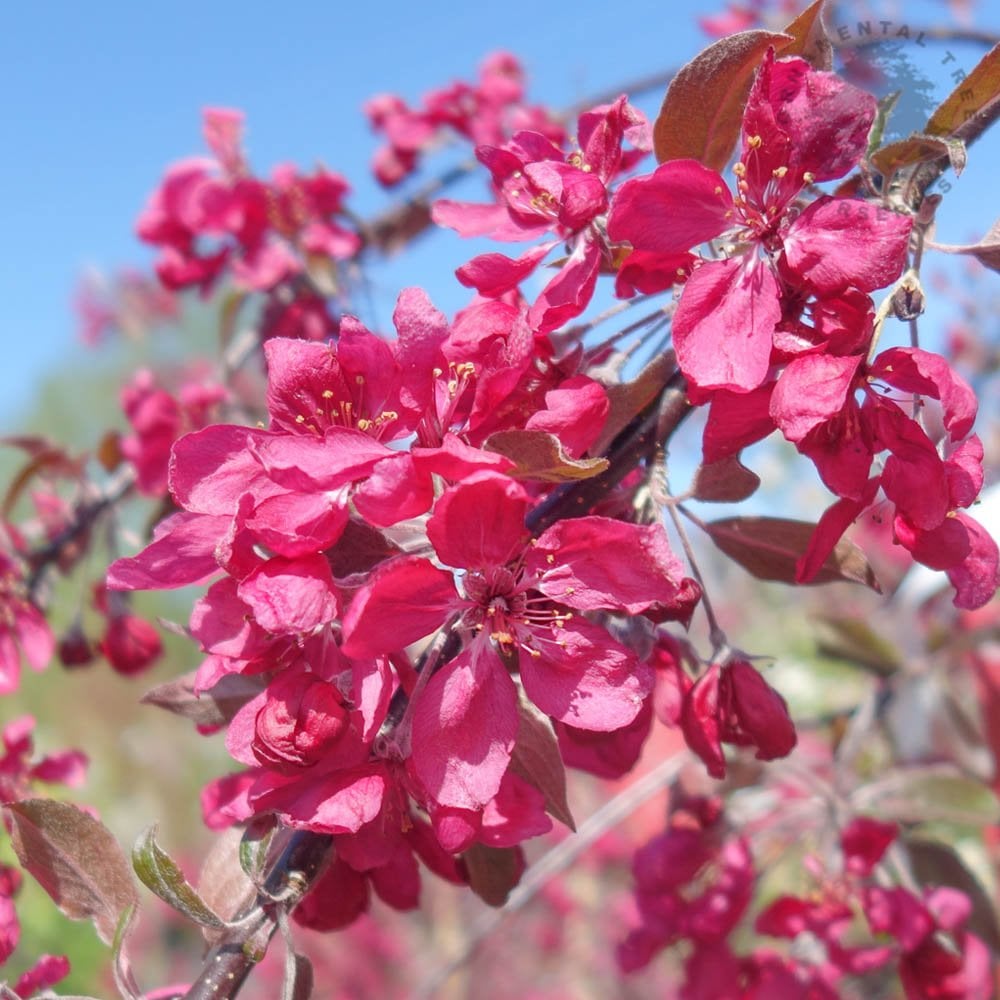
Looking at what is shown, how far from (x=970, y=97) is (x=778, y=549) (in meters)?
0.45

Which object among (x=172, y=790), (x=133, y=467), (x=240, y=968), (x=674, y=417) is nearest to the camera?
(x=240, y=968)

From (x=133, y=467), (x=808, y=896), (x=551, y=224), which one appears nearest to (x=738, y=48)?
(x=551, y=224)

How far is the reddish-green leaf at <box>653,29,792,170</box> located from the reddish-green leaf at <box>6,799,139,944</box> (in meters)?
0.80

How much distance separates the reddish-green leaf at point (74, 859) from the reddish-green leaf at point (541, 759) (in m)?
0.35

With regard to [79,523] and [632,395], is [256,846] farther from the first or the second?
[79,523]

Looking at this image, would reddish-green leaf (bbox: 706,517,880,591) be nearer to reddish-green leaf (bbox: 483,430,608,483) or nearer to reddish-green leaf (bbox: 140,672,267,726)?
reddish-green leaf (bbox: 483,430,608,483)

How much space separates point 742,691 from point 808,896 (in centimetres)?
75

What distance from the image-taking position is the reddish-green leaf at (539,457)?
717mm

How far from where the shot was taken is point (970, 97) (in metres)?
0.88

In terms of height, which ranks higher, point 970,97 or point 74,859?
point 970,97

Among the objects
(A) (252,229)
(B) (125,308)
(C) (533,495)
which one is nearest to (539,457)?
(C) (533,495)

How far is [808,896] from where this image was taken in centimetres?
152

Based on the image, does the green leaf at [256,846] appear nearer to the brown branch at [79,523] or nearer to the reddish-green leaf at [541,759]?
the reddish-green leaf at [541,759]

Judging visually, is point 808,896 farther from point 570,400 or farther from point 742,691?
point 570,400
